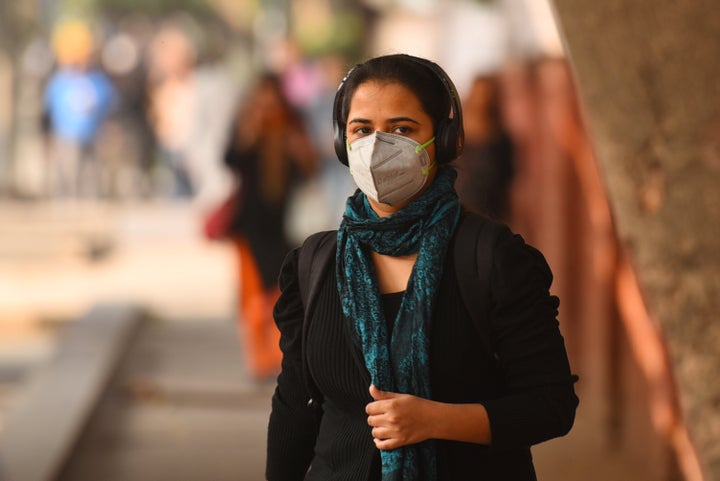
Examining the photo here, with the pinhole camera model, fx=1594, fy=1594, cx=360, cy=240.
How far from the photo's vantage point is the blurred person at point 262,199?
10.6 m

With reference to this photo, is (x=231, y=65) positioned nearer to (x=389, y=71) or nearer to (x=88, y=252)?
(x=88, y=252)

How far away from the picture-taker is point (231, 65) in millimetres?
50062

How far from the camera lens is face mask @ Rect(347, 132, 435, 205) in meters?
3.03

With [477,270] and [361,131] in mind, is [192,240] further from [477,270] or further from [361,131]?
[477,270]

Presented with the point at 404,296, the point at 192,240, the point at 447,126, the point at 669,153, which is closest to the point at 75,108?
the point at 192,240

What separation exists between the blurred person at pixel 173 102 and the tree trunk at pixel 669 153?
20816 mm

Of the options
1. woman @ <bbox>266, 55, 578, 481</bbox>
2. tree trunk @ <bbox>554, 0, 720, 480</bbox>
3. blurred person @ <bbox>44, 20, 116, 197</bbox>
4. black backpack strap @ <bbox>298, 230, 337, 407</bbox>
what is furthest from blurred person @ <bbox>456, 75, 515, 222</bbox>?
blurred person @ <bbox>44, 20, 116, 197</bbox>

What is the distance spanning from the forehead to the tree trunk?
0.92 m

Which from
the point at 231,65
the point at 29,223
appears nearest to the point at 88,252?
the point at 29,223

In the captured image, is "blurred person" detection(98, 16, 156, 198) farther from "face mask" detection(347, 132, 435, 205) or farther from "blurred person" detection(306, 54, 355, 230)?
"face mask" detection(347, 132, 435, 205)

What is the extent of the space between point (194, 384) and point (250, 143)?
165 cm

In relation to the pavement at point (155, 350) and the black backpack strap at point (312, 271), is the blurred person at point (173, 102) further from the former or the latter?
the black backpack strap at point (312, 271)

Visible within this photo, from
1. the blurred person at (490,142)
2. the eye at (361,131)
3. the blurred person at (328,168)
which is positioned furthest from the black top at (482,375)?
the blurred person at (328,168)

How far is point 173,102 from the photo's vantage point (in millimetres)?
26016
